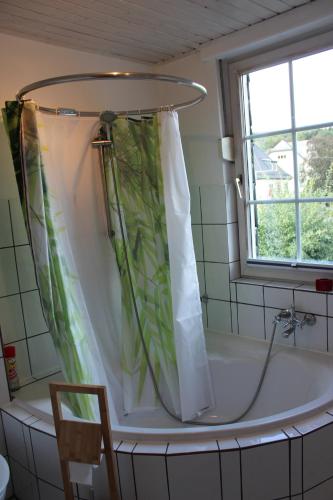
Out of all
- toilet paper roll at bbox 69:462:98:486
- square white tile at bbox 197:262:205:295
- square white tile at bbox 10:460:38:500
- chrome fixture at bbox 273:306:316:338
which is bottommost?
square white tile at bbox 10:460:38:500

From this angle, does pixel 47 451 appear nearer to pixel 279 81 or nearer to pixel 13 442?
pixel 13 442

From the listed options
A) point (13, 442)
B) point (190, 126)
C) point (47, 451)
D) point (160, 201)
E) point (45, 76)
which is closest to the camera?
point (47, 451)

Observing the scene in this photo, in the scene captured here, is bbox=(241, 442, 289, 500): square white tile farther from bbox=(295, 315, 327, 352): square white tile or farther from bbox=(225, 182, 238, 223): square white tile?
bbox=(225, 182, 238, 223): square white tile

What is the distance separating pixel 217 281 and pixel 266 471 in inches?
46.3

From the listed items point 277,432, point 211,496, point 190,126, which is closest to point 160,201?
point 190,126

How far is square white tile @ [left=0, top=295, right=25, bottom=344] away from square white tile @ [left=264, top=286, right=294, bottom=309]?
1279mm

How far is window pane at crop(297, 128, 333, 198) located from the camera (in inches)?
76.6

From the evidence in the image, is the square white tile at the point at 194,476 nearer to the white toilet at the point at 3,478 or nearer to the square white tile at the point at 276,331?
the white toilet at the point at 3,478

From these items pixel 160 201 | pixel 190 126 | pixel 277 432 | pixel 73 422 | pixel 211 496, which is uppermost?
pixel 190 126

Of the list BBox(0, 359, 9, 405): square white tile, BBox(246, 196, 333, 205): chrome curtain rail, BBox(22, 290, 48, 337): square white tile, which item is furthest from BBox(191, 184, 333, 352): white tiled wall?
BBox(0, 359, 9, 405): square white tile

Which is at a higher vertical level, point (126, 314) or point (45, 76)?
point (45, 76)

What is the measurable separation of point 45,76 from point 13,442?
172 centimetres

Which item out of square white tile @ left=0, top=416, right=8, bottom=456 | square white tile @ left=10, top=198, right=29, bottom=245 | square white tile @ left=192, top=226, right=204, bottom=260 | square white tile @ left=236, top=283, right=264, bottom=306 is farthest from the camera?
square white tile @ left=192, top=226, right=204, bottom=260

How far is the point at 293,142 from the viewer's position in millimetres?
2051
